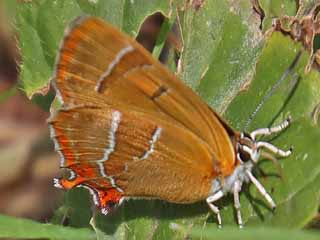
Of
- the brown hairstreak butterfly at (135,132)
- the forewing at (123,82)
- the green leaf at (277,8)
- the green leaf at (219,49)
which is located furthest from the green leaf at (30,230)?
the green leaf at (277,8)

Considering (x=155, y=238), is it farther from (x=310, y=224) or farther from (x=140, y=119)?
(x=310, y=224)

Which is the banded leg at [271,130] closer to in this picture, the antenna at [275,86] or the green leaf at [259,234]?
the antenna at [275,86]

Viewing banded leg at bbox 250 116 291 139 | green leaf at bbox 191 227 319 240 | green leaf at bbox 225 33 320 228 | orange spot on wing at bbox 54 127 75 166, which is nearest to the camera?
green leaf at bbox 191 227 319 240

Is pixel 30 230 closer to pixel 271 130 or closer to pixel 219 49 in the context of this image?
pixel 271 130

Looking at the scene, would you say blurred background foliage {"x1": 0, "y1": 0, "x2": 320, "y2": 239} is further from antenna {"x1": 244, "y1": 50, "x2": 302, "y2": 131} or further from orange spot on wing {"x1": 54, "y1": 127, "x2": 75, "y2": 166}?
orange spot on wing {"x1": 54, "y1": 127, "x2": 75, "y2": 166}

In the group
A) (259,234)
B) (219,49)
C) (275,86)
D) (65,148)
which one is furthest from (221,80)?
(259,234)

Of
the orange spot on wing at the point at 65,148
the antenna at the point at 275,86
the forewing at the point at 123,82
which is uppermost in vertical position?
the antenna at the point at 275,86

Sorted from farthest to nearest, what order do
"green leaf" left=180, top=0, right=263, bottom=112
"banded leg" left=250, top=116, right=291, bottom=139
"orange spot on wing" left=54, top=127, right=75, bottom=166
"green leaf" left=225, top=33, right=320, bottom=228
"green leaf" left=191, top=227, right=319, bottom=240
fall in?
"green leaf" left=180, top=0, right=263, bottom=112, "orange spot on wing" left=54, top=127, right=75, bottom=166, "banded leg" left=250, top=116, right=291, bottom=139, "green leaf" left=225, top=33, right=320, bottom=228, "green leaf" left=191, top=227, right=319, bottom=240

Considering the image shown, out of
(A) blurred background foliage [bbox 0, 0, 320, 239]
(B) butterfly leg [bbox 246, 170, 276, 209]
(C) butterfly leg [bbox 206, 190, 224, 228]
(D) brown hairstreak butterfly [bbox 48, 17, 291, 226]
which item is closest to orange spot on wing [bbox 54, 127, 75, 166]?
(D) brown hairstreak butterfly [bbox 48, 17, 291, 226]
